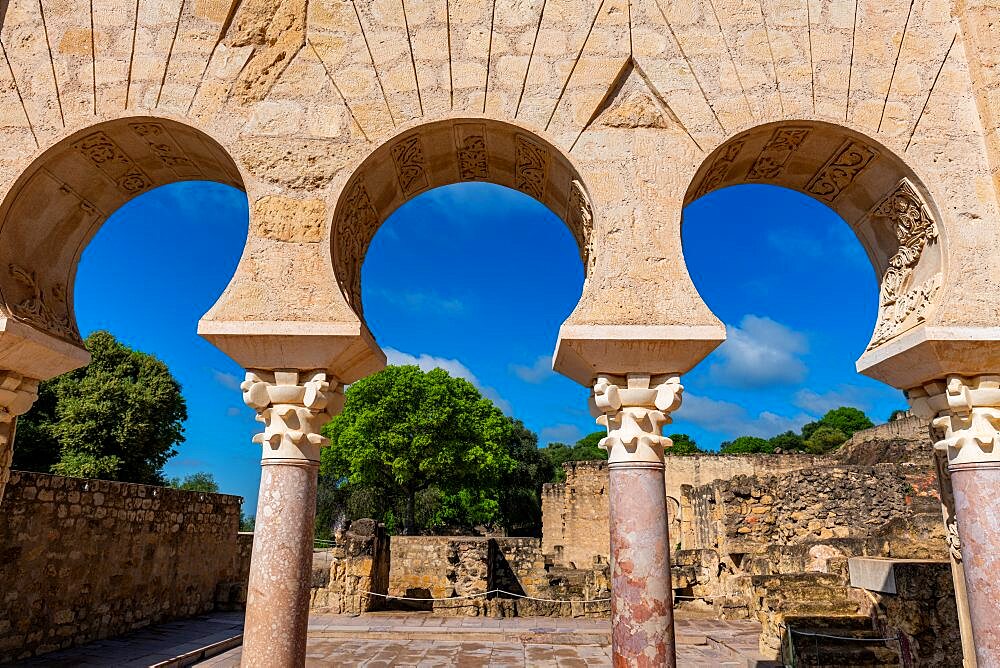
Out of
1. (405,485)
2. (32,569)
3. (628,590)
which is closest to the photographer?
(628,590)

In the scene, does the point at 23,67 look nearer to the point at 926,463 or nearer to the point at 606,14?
the point at 606,14

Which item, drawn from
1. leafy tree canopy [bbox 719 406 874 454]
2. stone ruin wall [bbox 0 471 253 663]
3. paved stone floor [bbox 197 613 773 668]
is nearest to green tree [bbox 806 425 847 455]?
leafy tree canopy [bbox 719 406 874 454]

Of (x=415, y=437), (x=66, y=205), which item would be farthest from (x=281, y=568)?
(x=415, y=437)

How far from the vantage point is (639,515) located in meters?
4.29

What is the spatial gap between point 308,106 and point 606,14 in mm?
2388

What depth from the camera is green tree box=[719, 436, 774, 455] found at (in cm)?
6648

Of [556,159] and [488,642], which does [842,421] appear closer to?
[488,642]

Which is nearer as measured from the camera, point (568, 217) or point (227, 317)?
point (227, 317)

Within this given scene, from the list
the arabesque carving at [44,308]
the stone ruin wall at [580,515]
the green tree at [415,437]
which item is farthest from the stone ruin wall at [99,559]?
the green tree at [415,437]

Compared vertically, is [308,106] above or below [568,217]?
above

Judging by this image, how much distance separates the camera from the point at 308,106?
5.03m

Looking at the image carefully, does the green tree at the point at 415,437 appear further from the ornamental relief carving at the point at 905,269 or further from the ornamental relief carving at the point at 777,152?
the ornamental relief carving at the point at 905,269

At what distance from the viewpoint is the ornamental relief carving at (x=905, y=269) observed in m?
4.82

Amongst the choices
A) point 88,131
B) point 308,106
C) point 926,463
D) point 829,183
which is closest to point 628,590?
point 829,183
